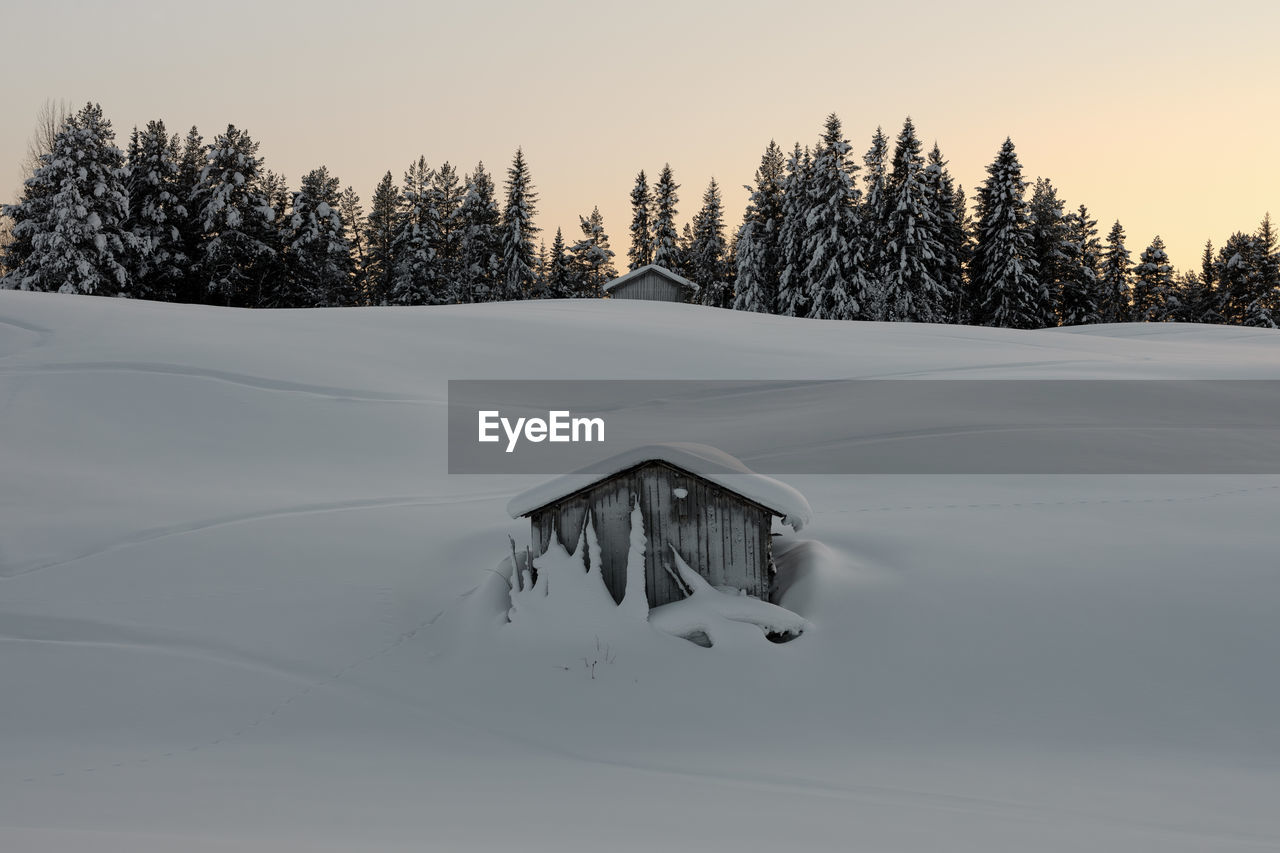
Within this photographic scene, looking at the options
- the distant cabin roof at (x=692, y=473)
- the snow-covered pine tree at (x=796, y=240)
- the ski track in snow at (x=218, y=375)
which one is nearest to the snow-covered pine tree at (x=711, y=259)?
the snow-covered pine tree at (x=796, y=240)

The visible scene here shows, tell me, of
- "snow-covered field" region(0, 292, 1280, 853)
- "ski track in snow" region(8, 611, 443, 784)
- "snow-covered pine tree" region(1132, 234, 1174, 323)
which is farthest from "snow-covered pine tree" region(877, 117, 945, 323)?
"ski track in snow" region(8, 611, 443, 784)

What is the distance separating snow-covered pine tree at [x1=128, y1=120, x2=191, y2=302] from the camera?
157 ft

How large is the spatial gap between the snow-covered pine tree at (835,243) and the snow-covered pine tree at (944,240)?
4636mm

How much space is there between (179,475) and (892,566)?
8.75 metres

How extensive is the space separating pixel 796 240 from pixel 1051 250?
1516 cm

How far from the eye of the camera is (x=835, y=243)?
161ft

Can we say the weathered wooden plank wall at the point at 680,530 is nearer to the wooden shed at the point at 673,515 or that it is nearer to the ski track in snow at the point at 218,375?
the wooden shed at the point at 673,515

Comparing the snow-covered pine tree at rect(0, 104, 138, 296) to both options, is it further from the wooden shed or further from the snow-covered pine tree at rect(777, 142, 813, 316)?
the wooden shed

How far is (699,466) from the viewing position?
7.73 metres

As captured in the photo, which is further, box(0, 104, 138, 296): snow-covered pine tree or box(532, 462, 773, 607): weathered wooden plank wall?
box(0, 104, 138, 296): snow-covered pine tree

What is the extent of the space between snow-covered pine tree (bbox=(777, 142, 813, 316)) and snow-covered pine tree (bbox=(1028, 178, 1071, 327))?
1231cm

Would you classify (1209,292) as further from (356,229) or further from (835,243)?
(356,229)

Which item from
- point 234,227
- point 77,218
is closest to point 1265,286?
point 234,227

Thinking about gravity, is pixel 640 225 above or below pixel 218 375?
above
